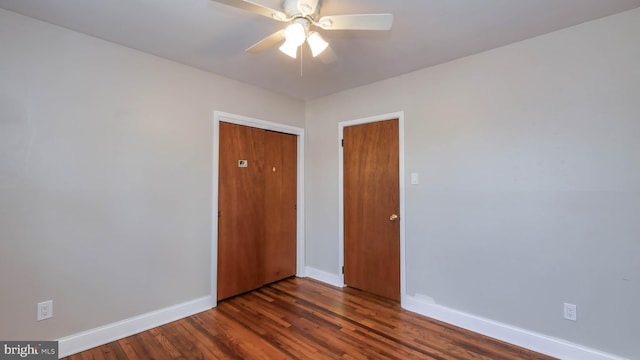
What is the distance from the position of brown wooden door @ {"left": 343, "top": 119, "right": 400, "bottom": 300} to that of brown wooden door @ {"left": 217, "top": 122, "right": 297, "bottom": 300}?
2.70 ft

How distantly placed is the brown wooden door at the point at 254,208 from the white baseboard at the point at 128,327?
0.30m

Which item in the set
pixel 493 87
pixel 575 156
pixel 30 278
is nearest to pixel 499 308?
pixel 575 156

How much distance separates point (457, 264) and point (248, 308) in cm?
212

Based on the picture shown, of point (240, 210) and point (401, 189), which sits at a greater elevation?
point (401, 189)

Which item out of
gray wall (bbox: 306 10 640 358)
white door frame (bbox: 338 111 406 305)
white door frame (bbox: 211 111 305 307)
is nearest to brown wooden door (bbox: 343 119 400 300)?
white door frame (bbox: 338 111 406 305)

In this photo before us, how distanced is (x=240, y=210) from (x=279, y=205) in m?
0.59

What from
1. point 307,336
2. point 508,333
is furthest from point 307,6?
point 508,333

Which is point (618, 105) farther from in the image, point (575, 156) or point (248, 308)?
point (248, 308)

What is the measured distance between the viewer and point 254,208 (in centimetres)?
335

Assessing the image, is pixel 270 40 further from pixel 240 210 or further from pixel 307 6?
pixel 240 210

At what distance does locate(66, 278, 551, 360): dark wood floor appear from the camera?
6.89ft

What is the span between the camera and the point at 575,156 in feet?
6.72

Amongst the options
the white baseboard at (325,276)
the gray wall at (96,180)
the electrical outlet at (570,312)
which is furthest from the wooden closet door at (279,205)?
the electrical outlet at (570,312)

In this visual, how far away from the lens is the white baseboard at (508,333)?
1999 mm
